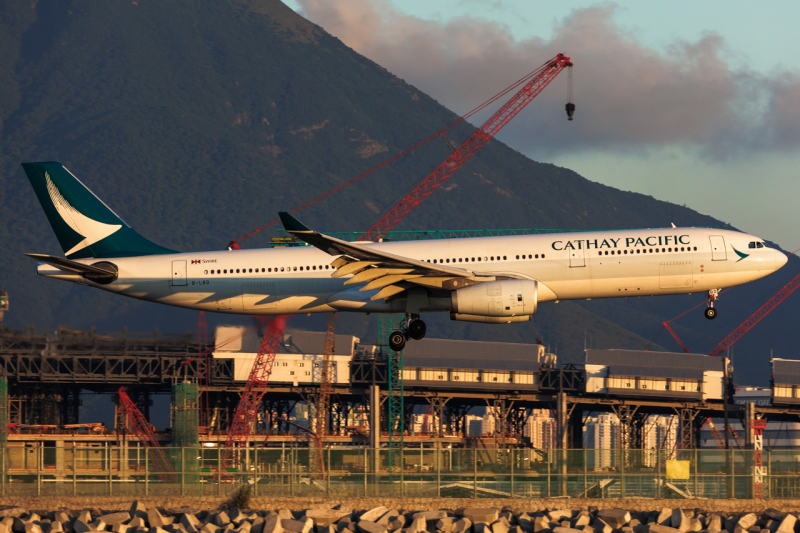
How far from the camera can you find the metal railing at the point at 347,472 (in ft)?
122

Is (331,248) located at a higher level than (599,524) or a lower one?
higher

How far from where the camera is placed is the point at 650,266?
148 feet

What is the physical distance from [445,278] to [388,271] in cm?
275

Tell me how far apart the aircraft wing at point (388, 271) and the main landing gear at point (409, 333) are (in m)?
1.62

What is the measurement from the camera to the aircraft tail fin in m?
48.1

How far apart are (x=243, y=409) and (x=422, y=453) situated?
318ft

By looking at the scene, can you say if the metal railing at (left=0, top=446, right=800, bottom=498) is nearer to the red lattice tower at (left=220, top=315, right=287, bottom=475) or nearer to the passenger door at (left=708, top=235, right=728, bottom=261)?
the passenger door at (left=708, top=235, right=728, bottom=261)

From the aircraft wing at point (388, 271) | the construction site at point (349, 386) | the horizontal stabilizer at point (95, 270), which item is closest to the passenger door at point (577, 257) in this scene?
the aircraft wing at point (388, 271)

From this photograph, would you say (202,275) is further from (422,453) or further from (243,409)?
(243,409)

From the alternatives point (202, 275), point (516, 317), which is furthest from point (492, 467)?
point (202, 275)

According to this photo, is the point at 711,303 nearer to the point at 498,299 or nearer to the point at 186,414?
the point at 498,299

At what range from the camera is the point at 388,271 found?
4219 cm

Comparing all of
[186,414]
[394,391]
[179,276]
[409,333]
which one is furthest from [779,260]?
[394,391]

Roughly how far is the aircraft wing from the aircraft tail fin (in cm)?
1187
